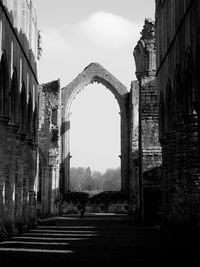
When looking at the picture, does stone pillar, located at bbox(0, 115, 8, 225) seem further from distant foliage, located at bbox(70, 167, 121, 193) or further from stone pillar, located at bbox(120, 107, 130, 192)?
distant foliage, located at bbox(70, 167, 121, 193)

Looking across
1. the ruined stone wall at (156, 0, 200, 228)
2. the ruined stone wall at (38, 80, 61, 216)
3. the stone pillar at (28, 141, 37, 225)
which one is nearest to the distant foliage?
the ruined stone wall at (38, 80, 61, 216)

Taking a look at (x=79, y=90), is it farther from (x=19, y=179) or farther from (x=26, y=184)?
(x=19, y=179)

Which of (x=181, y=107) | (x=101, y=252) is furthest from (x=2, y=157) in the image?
(x=181, y=107)

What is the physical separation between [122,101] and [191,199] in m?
28.2

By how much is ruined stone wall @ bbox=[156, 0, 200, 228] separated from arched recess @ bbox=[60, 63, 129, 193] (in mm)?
21482

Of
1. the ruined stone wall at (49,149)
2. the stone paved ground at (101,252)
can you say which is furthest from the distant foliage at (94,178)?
the stone paved ground at (101,252)

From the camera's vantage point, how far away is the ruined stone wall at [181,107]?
15.3m

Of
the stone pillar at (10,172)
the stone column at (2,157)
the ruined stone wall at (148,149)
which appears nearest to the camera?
the stone column at (2,157)

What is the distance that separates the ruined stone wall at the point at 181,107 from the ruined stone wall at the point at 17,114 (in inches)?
184

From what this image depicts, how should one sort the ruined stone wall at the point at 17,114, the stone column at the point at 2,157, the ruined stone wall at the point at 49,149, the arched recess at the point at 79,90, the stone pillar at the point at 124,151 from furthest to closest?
the arched recess at the point at 79,90 → the stone pillar at the point at 124,151 → the ruined stone wall at the point at 49,149 → the ruined stone wall at the point at 17,114 → the stone column at the point at 2,157

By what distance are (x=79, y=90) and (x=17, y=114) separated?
26.2 metres

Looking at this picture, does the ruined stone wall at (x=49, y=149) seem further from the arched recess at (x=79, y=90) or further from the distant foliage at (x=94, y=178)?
the distant foliage at (x=94, y=178)

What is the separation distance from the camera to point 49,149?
38.5m

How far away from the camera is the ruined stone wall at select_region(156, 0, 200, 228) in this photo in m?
15.3
